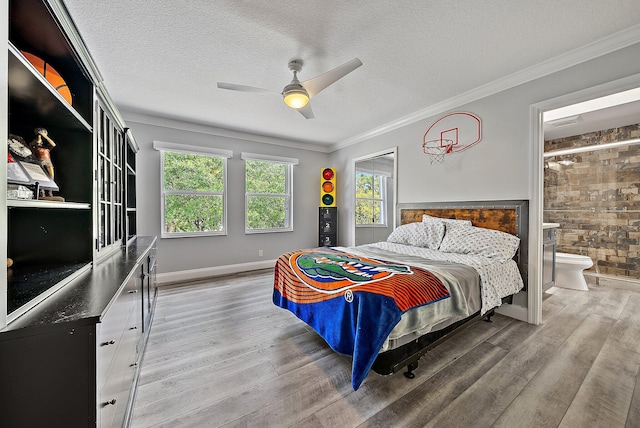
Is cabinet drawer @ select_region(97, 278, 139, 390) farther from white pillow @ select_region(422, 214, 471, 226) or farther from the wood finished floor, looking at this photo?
white pillow @ select_region(422, 214, 471, 226)

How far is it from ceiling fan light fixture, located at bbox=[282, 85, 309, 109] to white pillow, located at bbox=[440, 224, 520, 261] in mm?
2205

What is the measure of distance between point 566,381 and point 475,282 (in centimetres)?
78

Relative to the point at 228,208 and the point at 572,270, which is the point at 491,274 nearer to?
the point at 572,270

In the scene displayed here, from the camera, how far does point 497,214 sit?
9.43 ft

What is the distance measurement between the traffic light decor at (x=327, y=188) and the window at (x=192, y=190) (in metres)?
1.86

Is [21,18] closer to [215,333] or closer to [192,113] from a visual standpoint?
[215,333]

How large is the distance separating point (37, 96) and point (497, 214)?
3757mm

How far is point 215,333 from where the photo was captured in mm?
2361

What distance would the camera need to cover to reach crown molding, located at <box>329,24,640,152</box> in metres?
2.06

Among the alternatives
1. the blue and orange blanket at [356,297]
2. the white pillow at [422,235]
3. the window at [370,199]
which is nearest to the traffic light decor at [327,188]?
the window at [370,199]

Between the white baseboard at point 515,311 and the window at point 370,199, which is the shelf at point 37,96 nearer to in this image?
the white baseboard at point 515,311

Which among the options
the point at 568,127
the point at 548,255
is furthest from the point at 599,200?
the point at 548,255

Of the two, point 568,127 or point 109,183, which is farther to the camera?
point 568,127

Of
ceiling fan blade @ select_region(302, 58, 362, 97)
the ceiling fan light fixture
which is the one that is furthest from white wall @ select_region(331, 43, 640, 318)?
the ceiling fan light fixture
